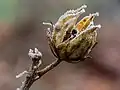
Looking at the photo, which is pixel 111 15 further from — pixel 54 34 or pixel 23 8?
pixel 54 34

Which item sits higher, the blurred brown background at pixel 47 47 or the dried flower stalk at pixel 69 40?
the blurred brown background at pixel 47 47

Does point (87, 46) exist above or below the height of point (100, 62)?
below

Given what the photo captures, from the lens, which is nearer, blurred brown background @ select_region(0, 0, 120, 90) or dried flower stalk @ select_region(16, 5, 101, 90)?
dried flower stalk @ select_region(16, 5, 101, 90)

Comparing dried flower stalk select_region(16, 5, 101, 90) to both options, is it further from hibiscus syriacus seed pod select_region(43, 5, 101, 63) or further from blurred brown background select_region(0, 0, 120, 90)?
blurred brown background select_region(0, 0, 120, 90)

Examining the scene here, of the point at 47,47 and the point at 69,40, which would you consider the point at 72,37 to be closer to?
the point at 69,40

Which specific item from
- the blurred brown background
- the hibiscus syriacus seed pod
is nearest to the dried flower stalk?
the hibiscus syriacus seed pod

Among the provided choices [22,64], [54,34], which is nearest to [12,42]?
[22,64]

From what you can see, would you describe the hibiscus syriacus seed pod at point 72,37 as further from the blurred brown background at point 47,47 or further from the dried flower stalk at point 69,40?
the blurred brown background at point 47,47

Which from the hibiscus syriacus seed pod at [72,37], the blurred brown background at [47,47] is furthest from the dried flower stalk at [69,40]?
the blurred brown background at [47,47]
